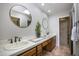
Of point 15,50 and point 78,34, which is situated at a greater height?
point 78,34

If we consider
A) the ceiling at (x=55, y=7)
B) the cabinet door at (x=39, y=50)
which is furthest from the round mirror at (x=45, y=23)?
the cabinet door at (x=39, y=50)

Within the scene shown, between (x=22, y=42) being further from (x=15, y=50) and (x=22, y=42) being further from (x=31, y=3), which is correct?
(x=31, y=3)

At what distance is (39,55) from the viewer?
1.60 m

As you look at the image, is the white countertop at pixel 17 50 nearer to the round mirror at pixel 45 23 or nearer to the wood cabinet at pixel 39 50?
the wood cabinet at pixel 39 50

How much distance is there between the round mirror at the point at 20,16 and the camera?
5.13ft

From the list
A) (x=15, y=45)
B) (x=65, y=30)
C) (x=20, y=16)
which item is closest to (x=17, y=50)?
(x=15, y=45)

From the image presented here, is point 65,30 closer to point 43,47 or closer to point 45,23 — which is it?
point 45,23

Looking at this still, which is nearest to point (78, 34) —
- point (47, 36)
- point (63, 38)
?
point (63, 38)

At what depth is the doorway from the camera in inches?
62.7

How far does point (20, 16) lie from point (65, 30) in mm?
826

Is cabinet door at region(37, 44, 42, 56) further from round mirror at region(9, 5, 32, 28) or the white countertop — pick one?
round mirror at region(9, 5, 32, 28)

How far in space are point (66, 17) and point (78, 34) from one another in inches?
14.0

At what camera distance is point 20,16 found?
159cm

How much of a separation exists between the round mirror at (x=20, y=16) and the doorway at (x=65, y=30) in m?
0.57
